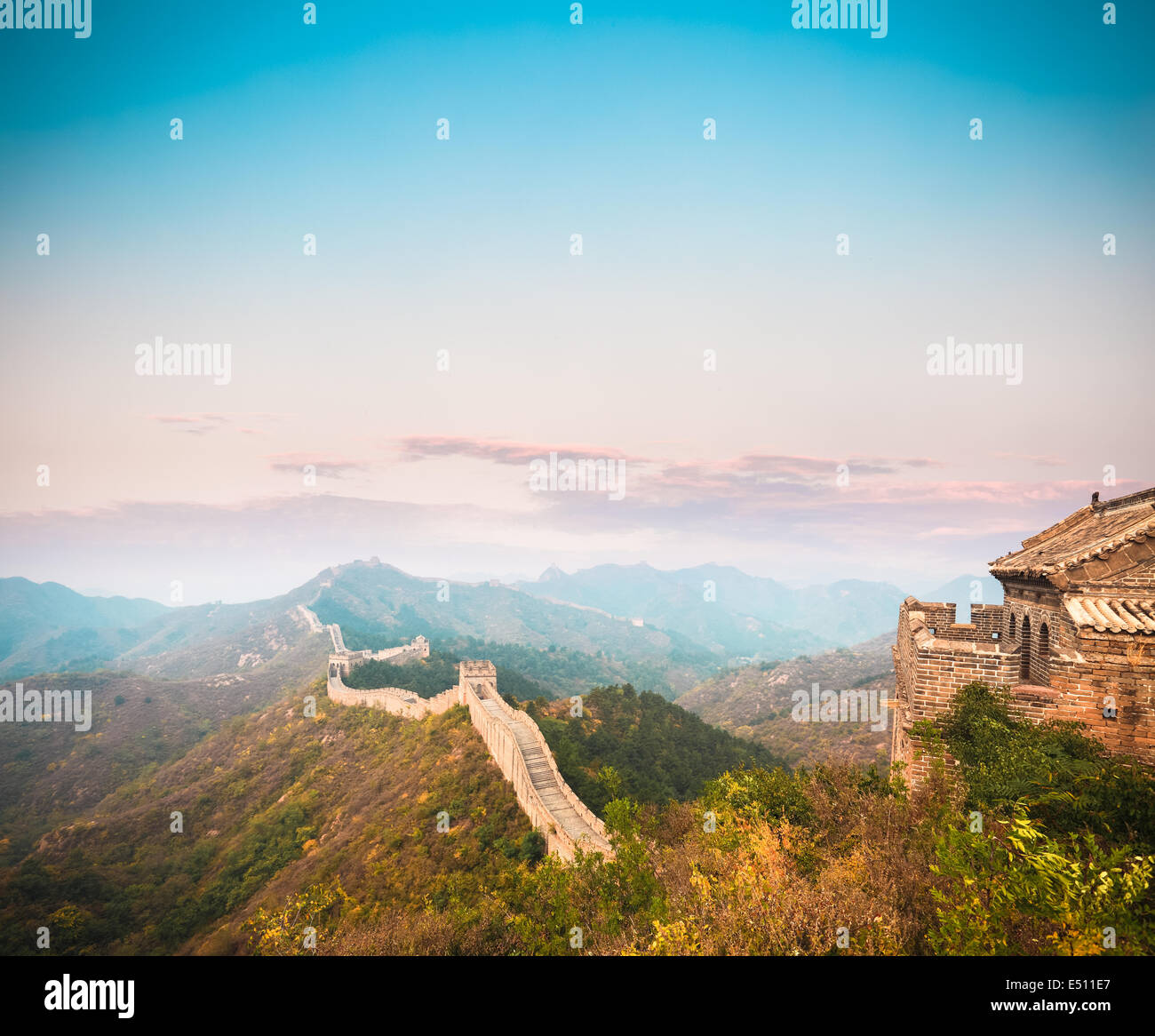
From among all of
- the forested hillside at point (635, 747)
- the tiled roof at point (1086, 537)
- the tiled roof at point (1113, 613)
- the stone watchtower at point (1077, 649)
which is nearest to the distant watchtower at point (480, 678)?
the forested hillside at point (635, 747)

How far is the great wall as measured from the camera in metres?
19.8

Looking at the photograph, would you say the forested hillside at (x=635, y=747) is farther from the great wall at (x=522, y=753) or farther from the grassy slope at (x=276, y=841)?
the grassy slope at (x=276, y=841)

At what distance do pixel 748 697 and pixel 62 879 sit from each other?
89155mm

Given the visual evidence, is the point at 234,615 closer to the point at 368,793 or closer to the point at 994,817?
the point at 368,793

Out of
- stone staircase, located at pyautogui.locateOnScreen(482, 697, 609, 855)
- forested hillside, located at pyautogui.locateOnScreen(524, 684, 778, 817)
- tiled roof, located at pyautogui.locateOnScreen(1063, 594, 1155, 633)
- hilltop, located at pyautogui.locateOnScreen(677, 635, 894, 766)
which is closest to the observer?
tiled roof, located at pyautogui.locateOnScreen(1063, 594, 1155, 633)

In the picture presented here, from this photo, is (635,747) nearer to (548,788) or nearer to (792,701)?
(548,788)

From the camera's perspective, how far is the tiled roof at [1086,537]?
8.77 meters

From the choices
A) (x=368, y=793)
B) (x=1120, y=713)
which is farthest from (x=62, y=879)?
(x=1120, y=713)

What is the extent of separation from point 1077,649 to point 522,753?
838 inches

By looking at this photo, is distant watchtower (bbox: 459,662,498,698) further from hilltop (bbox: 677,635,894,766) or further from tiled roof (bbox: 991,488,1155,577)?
tiled roof (bbox: 991,488,1155,577)

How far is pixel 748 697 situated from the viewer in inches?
3907

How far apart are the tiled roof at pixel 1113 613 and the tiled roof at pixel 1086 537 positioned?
63cm

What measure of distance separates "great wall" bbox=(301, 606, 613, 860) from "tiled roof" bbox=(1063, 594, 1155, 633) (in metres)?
11.0

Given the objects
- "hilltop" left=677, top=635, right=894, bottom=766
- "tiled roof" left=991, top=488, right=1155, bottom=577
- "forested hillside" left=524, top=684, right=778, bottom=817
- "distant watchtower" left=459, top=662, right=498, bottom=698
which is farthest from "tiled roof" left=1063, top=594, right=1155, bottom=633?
"distant watchtower" left=459, top=662, right=498, bottom=698
